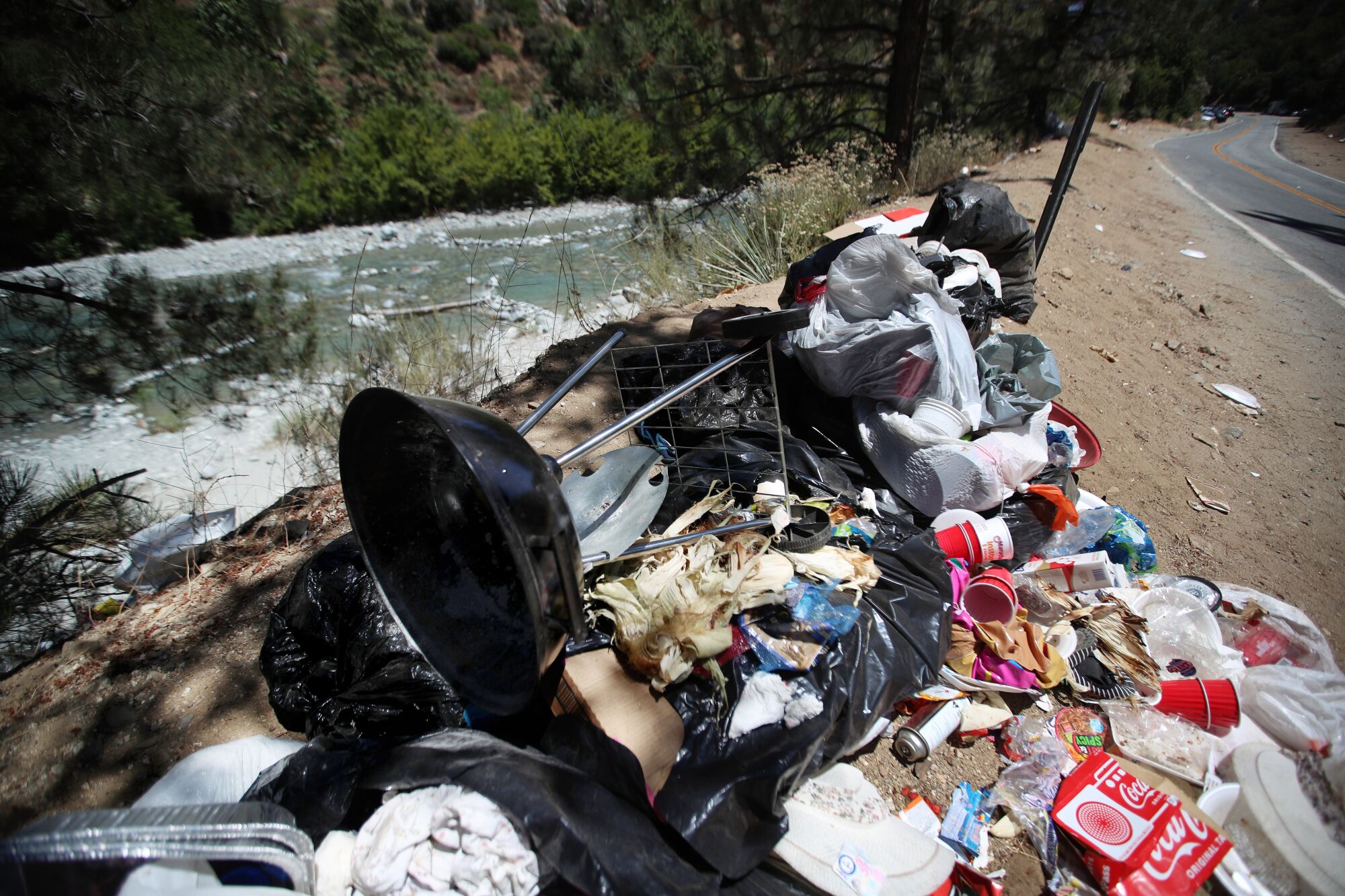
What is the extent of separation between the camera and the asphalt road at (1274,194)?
20.1ft

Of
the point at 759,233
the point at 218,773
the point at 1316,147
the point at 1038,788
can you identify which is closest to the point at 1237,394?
the point at 1038,788

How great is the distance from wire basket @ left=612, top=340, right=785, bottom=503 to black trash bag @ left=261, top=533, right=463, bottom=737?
0.99 metres

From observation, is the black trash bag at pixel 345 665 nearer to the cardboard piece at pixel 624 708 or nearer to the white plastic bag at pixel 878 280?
the cardboard piece at pixel 624 708

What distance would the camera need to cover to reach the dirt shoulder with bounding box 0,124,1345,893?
62.6 inches

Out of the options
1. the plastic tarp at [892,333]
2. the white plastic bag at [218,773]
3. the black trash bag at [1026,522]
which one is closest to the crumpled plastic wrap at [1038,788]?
the black trash bag at [1026,522]

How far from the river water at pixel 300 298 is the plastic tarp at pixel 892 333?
2.32m

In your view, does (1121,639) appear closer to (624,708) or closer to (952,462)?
(952,462)

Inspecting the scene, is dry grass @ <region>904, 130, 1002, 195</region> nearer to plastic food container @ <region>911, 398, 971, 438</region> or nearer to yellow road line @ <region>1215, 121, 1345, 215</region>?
yellow road line @ <region>1215, 121, 1345, 215</region>

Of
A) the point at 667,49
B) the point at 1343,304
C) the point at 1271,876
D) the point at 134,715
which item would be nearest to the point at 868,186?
the point at 667,49

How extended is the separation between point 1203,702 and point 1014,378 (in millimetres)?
1301

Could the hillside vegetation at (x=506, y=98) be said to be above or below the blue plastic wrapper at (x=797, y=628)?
above

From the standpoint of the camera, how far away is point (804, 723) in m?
1.39

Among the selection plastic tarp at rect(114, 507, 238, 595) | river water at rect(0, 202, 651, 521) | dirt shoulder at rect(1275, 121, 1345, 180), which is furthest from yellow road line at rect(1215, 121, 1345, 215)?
plastic tarp at rect(114, 507, 238, 595)

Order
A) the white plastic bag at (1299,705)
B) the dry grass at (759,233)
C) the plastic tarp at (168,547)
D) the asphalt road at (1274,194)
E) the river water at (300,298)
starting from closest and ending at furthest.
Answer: the white plastic bag at (1299,705) → the plastic tarp at (168,547) → the river water at (300,298) → the dry grass at (759,233) → the asphalt road at (1274,194)
